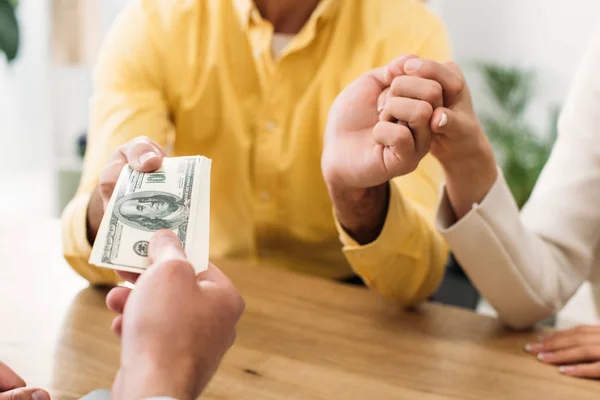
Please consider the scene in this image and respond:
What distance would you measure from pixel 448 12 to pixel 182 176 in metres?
2.95

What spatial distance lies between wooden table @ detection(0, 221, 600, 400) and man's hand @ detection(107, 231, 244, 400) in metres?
0.22

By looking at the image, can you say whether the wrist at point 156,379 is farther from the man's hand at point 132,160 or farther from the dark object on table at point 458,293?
the dark object on table at point 458,293

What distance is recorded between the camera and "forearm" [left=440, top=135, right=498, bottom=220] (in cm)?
91

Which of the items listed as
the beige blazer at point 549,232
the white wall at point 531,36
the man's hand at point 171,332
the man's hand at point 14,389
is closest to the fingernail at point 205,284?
the man's hand at point 171,332

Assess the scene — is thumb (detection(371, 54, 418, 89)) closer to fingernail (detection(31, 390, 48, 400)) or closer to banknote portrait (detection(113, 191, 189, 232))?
banknote portrait (detection(113, 191, 189, 232))

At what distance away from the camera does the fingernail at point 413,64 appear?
0.82m

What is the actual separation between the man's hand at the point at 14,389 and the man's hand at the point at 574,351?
60 cm

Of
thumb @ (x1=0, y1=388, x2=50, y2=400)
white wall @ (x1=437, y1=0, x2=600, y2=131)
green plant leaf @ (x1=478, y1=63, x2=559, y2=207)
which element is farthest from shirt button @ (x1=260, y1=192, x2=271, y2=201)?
white wall @ (x1=437, y1=0, x2=600, y2=131)

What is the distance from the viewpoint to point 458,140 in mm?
878

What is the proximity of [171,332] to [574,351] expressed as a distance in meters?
0.59

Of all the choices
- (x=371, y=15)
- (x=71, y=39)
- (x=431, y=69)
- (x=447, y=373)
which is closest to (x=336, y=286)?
(x=447, y=373)

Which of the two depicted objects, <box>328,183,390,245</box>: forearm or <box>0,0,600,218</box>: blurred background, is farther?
<box>0,0,600,218</box>: blurred background

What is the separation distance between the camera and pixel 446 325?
0.96 m

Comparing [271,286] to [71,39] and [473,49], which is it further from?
[473,49]
